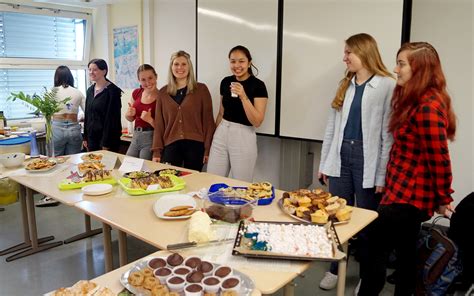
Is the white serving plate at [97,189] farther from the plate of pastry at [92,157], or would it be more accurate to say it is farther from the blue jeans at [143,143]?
the blue jeans at [143,143]

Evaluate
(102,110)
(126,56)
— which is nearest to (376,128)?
(102,110)

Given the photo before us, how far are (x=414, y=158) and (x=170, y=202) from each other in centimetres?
118

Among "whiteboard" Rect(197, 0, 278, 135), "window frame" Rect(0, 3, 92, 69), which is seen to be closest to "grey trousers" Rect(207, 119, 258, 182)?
"whiteboard" Rect(197, 0, 278, 135)

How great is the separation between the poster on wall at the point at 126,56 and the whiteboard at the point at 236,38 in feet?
4.17

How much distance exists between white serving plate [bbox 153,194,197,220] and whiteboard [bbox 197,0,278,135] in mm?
1573

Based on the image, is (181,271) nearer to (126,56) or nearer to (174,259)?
(174,259)

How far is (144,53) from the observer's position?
4.53 meters

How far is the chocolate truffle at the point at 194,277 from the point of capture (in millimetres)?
1141

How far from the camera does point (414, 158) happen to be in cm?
183

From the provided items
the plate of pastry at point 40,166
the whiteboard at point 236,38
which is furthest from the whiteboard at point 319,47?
the plate of pastry at point 40,166

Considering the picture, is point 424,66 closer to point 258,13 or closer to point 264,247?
point 264,247

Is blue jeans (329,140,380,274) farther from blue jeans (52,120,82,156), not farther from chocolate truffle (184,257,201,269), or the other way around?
blue jeans (52,120,82,156)

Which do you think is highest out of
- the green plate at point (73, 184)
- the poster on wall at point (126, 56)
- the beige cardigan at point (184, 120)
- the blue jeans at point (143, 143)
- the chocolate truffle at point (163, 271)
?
the poster on wall at point (126, 56)

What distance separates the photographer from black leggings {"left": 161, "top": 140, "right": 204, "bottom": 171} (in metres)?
3.02
